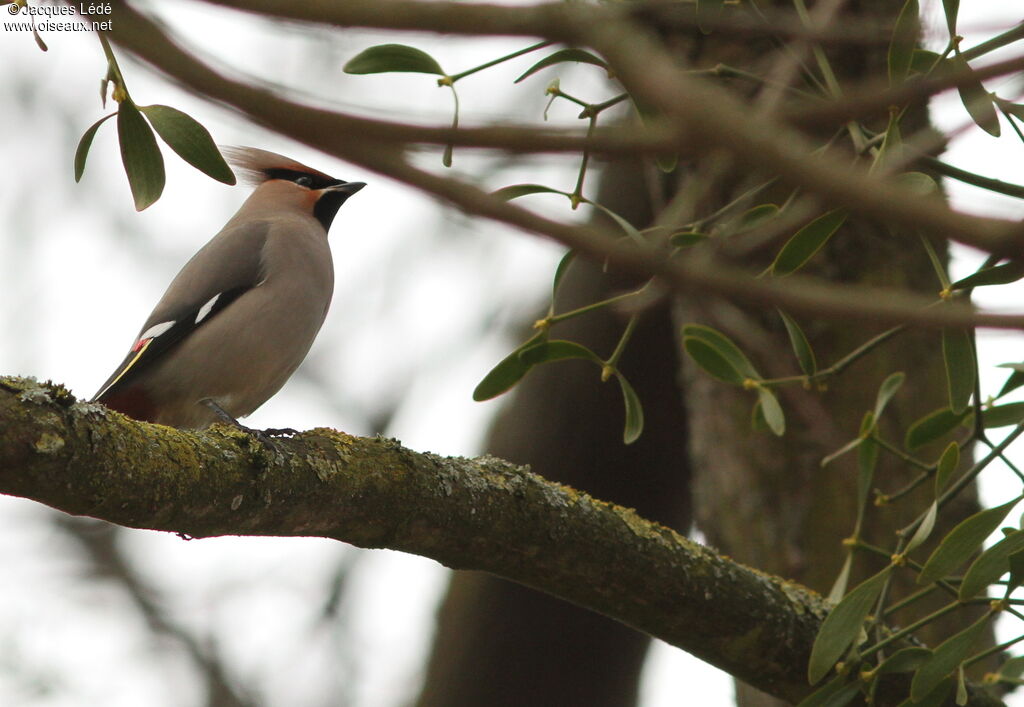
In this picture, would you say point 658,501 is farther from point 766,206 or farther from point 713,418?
point 766,206

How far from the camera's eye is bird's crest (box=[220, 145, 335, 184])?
15.0 feet

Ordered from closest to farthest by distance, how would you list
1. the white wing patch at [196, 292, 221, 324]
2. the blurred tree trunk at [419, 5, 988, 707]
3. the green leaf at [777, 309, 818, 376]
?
the green leaf at [777, 309, 818, 376]
the blurred tree trunk at [419, 5, 988, 707]
the white wing patch at [196, 292, 221, 324]

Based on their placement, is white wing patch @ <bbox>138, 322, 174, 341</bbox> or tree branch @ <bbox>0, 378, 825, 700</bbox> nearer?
tree branch @ <bbox>0, 378, 825, 700</bbox>

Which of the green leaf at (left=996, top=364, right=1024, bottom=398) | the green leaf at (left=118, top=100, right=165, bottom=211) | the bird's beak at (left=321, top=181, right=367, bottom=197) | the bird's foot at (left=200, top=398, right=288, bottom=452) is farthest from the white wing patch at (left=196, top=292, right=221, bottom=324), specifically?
the green leaf at (left=996, top=364, right=1024, bottom=398)

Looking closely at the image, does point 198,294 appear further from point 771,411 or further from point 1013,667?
point 1013,667

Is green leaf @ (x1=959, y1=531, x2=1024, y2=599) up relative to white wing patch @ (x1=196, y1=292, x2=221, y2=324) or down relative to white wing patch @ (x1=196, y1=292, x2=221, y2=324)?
down

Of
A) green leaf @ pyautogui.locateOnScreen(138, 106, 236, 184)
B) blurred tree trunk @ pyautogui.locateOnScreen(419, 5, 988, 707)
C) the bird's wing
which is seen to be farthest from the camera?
the bird's wing

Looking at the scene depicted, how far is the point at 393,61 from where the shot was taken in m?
2.02

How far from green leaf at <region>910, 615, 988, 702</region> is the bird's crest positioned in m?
3.04

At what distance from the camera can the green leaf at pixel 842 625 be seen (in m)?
2.06

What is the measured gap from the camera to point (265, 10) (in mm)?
751

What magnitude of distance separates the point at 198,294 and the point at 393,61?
5.61ft

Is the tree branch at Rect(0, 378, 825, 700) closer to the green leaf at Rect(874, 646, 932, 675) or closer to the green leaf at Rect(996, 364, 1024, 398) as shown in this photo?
the green leaf at Rect(874, 646, 932, 675)

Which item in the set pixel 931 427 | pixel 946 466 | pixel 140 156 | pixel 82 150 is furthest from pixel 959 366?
pixel 82 150
